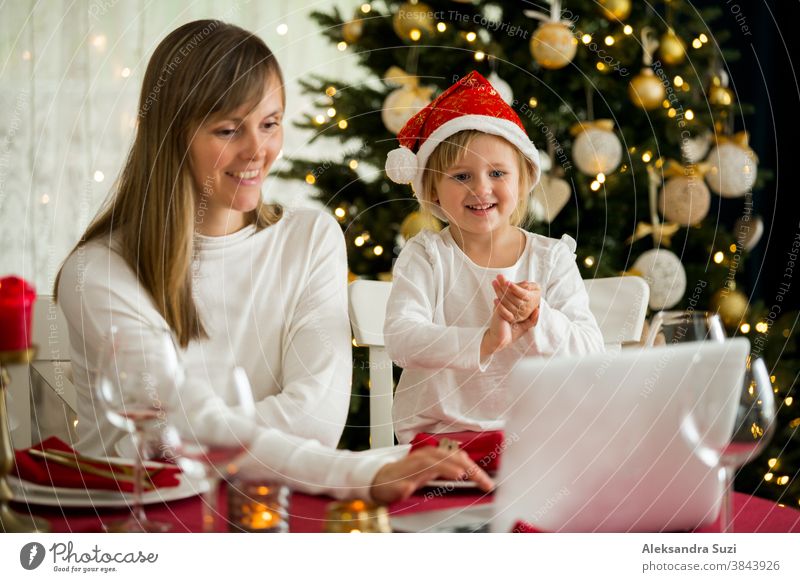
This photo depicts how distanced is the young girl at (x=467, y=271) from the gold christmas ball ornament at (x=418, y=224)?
0.45 ft

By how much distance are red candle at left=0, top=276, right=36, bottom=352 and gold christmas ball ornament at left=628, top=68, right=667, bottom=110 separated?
40.6 inches

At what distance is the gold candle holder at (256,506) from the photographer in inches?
20.0

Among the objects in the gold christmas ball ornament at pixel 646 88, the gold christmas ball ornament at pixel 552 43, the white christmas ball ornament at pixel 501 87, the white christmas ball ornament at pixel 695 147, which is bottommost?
the white christmas ball ornament at pixel 695 147

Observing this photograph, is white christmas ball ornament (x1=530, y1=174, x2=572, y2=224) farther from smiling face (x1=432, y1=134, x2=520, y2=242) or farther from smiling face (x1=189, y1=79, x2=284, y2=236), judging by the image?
smiling face (x1=189, y1=79, x2=284, y2=236)

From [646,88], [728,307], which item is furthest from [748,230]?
[646,88]

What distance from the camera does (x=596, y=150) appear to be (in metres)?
1.26

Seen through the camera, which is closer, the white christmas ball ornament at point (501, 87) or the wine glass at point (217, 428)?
the wine glass at point (217, 428)

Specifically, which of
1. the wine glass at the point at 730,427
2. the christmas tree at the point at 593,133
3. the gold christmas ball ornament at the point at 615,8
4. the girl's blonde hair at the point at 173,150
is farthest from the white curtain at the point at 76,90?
the wine glass at the point at 730,427

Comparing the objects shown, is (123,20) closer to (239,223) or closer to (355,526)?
(239,223)

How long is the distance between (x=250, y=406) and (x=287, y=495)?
0.09 meters

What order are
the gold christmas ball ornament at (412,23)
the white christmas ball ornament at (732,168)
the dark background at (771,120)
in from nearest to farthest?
the gold christmas ball ornament at (412,23)
the white christmas ball ornament at (732,168)
the dark background at (771,120)

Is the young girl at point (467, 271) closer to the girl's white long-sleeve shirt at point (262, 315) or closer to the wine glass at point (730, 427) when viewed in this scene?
the girl's white long-sleeve shirt at point (262, 315)

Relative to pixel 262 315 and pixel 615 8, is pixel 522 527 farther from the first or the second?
pixel 615 8
